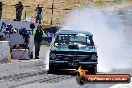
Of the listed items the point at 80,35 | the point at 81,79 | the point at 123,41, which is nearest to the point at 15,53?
the point at 80,35

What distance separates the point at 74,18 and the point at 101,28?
3.54 metres

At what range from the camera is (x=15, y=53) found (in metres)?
21.1

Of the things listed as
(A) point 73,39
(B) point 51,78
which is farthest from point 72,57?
(A) point 73,39

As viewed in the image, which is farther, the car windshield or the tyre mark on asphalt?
the car windshield

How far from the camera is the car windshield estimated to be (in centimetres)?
1408

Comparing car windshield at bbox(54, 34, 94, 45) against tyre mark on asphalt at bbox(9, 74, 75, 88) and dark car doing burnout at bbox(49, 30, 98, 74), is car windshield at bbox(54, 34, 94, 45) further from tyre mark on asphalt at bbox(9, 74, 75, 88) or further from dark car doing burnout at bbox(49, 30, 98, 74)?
tyre mark on asphalt at bbox(9, 74, 75, 88)

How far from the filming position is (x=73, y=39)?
1426cm

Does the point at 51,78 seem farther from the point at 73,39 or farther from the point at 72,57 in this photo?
the point at 73,39

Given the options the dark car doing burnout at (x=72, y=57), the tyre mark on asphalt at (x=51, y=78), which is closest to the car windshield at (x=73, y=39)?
the dark car doing burnout at (x=72, y=57)

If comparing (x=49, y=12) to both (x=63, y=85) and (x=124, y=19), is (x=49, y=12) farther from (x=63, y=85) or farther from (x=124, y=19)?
(x=63, y=85)

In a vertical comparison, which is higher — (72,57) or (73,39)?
(73,39)

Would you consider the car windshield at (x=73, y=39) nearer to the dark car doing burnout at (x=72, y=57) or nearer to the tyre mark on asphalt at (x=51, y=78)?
the dark car doing burnout at (x=72, y=57)

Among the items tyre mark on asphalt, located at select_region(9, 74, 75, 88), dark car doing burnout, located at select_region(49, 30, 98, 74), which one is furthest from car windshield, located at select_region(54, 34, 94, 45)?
tyre mark on asphalt, located at select_region(9, 74, 75, 88)

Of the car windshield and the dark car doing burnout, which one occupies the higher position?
the car windshield
